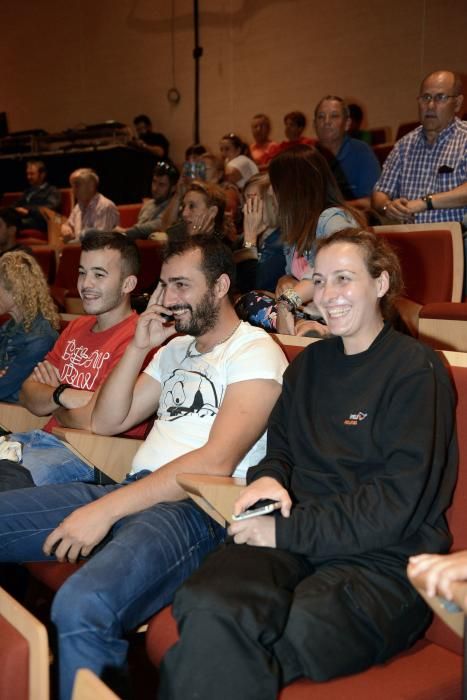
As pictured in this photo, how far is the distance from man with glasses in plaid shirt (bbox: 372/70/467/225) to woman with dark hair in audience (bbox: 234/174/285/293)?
1.69ft

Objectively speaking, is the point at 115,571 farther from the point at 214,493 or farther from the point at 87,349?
the point at 87,349

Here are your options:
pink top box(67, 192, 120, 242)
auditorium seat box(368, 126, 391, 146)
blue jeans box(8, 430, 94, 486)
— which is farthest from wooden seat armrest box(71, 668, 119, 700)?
auditorium seat box(368, 126, 391, 146)

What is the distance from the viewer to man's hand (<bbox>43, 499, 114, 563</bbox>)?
4.97 ft

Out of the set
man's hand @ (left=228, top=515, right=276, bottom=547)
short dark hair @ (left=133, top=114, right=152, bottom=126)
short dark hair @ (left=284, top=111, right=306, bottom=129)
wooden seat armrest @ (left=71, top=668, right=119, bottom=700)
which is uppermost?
short dark hair @ (left=133, top=114, right=152, bottom=126)

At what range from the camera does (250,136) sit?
22.7ft

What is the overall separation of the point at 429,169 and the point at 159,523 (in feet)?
7.03

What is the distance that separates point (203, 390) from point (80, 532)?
433 millimetres

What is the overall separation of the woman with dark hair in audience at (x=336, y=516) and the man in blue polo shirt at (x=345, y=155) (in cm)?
233

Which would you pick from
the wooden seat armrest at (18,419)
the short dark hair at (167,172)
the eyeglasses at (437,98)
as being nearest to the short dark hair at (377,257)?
the wooden seat armrest at (18,419)

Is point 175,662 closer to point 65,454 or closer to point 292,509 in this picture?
point 292,509

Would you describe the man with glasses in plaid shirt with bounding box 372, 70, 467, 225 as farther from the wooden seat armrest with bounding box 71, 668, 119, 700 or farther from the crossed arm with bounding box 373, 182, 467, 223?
the wooden seat armrest with bounding box 71, 668, 119, 700

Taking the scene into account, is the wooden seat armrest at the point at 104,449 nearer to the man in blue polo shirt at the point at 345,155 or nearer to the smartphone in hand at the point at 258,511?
the smartphone in hand at the point at 258,511

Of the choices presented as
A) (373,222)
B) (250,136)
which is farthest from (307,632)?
(250,136)

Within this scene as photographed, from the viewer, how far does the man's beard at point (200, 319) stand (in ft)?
5.82
